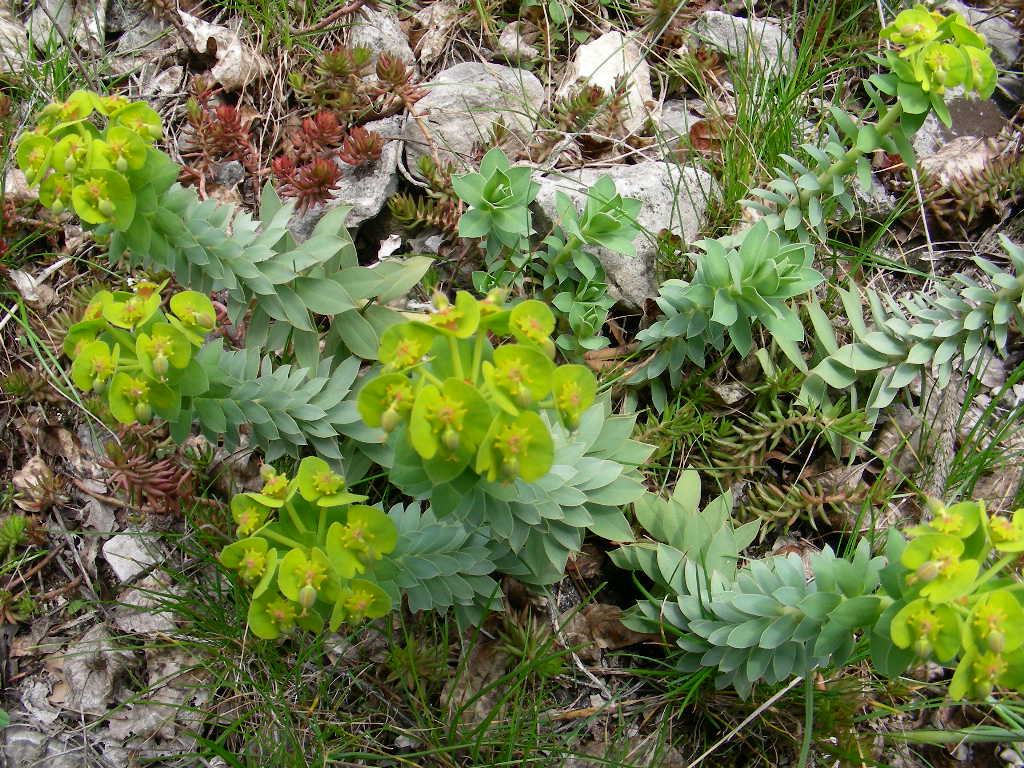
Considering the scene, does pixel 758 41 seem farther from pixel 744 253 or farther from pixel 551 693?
pixel 551 693

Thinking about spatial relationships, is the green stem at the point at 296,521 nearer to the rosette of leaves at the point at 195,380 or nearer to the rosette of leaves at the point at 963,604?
the rosette of leaves at the point at 195,380

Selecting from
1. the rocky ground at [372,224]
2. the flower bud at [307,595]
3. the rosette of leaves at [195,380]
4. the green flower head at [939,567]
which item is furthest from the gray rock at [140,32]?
the green flower head at [939,567]

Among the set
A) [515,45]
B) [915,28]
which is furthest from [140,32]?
[915,28]

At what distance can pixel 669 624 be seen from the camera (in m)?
2.72

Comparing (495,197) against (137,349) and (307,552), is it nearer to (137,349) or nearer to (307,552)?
(137,349)

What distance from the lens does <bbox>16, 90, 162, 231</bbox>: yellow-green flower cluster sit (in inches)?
91.8

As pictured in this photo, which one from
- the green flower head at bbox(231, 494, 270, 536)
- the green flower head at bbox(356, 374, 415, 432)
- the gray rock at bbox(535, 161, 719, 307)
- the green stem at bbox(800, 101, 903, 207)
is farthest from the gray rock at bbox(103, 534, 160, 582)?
the green stem at bbox(800, 101, 903, 207)

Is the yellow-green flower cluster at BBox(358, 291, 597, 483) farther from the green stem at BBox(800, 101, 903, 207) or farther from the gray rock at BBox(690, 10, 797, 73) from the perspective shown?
the gray rock at BBox(690, 10, 797, 73)

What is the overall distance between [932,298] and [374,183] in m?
2.62

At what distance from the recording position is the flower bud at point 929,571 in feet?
6.31

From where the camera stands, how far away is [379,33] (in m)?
3.94

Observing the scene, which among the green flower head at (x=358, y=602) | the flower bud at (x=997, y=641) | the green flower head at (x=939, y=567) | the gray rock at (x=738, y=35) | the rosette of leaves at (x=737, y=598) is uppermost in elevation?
the gray rock at (x=738, y=35)

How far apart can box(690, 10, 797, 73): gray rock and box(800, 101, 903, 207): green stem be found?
91cm

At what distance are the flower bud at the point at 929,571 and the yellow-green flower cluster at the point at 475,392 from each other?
37.3 inches
